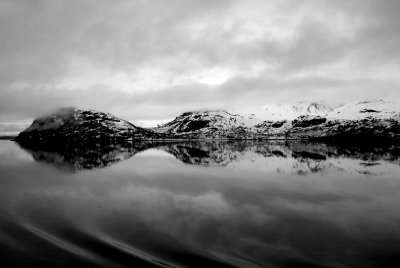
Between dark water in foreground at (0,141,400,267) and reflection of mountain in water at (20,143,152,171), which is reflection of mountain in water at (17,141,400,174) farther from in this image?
dark water in foreground at (0,141,400,267)

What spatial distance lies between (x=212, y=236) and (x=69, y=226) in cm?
849

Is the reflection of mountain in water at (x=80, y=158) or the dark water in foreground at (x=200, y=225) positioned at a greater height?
the reflection of mountain in water at (x=80, y=158)

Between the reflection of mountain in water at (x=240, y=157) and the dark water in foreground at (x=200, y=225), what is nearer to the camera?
the dark water in foreground at (x=200, y=225)

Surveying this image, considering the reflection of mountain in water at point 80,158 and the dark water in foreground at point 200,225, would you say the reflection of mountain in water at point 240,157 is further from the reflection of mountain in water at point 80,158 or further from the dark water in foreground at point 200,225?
the dark water in foreground at point 200,225

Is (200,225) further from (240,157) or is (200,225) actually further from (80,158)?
(80,158)

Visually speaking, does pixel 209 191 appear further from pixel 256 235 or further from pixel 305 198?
pixel 256 235

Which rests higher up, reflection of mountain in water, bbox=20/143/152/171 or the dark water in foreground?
reflection of mountain in water, bbox=20/143/152/171

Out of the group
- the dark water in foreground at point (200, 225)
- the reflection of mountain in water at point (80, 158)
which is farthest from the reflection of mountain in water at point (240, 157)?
the dark water in foreground at point (200, 225)

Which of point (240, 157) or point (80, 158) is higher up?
point (80, 158)

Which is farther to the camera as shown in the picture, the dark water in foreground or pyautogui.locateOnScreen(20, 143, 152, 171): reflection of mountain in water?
pyautogui.locateOnScreen(20, 143, 152, 171): reflection of mountain in water

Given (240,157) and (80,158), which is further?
(240,157)

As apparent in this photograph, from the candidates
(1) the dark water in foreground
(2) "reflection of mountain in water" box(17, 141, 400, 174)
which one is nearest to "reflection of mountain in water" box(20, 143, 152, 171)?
(2) "reflection of mountain in water" box(17, 141, 400, 174)

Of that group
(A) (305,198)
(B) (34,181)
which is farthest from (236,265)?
(B) (34,181)

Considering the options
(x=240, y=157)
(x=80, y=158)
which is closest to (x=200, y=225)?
(x=240, y=157)
